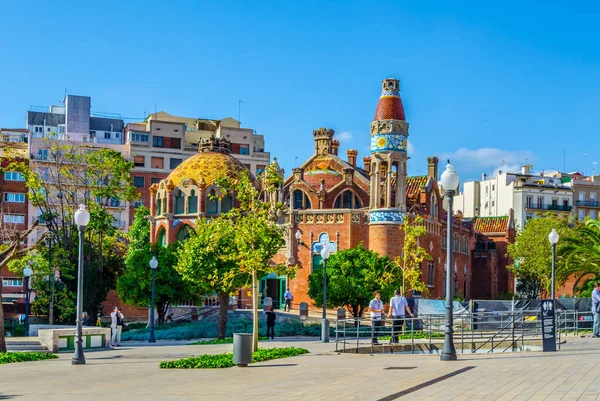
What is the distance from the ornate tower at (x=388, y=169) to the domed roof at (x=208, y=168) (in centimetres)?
939

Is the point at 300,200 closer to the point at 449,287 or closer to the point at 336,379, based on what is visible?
Result: the point at 449,287

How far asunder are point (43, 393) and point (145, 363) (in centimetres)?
727

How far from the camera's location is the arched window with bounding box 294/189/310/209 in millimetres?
56156

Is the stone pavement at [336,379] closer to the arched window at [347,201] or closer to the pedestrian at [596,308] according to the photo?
the pedestrian at [596,308]

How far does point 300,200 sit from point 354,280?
1108 cm

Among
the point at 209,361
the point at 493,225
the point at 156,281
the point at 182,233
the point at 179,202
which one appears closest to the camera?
the point at 209,361

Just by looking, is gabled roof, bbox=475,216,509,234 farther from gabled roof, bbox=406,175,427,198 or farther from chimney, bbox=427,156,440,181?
gabled roof, bbox=406,175,427,198

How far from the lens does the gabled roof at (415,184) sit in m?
59.7

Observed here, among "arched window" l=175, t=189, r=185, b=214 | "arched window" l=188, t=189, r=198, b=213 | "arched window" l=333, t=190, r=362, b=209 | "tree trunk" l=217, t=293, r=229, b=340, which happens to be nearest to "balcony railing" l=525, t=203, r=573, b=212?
"arched window" l=333, t=190, r=362, b=209

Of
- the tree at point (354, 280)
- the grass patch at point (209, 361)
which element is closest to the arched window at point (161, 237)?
the tree at point (354, 280)

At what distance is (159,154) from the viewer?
8038 cm

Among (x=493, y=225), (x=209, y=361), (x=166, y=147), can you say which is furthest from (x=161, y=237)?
(x=209, y=361)

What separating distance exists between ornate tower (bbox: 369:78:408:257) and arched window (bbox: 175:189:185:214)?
12711mm

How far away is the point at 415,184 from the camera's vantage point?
6112 cm
